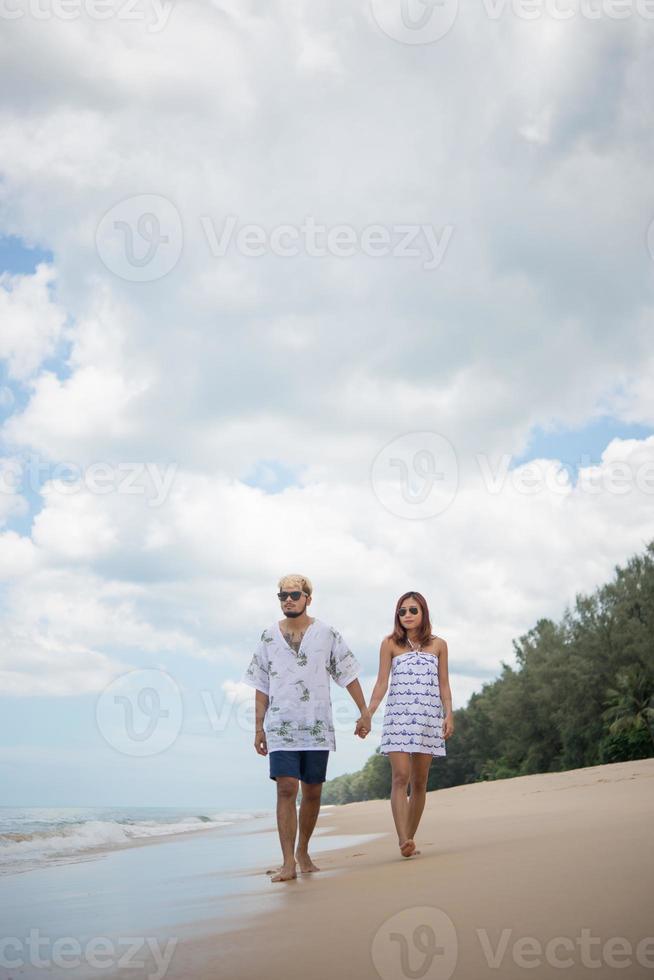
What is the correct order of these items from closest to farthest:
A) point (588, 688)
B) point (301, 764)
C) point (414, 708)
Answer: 1. point (301, 764)
2. point (414, 708)
3. point (588, 688)

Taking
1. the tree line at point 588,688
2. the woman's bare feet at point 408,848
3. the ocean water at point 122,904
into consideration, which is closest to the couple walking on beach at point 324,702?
the woman's bare feet at point 408,848

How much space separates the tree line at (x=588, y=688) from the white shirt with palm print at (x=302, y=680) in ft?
100

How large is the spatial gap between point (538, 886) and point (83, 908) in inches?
114

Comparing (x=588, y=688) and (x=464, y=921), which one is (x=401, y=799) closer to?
(x=464, y=921)

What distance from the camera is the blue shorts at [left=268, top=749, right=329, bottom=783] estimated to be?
19.7 ft

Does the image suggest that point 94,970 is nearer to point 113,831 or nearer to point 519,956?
point 519,956

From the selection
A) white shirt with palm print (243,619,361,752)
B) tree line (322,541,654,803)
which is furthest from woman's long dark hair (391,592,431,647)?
tree line (322,541,654,803)

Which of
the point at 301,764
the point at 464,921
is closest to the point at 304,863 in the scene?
the point at 301,764

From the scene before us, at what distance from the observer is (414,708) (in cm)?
637

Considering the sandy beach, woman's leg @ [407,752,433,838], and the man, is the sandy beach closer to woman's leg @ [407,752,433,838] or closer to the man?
the man

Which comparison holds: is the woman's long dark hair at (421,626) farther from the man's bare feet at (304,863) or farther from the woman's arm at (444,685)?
the man's bare feet at (304,863)

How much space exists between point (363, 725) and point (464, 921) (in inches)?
119

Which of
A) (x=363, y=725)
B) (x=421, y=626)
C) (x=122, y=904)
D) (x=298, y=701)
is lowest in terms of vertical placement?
(x=122, y=904)

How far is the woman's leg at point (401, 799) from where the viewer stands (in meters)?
6.05
